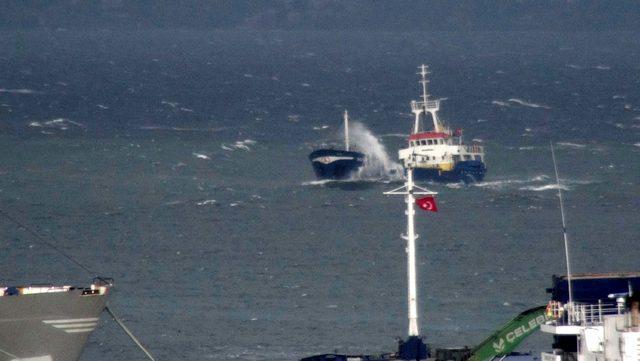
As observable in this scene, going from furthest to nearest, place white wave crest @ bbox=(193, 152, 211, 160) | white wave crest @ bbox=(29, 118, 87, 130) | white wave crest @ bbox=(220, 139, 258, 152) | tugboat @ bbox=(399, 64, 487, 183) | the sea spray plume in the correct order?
white wave crest @ bbox=(29, 118, 87, 130)
white wave crest @ bbox=(220, 139, 258, 152)
white wave crest @ bbox=(193, 152, 211, 160)
the sea spray plume
tugboat @ bbox=(399, 64, 487, 183)

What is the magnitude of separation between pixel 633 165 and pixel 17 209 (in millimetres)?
47251

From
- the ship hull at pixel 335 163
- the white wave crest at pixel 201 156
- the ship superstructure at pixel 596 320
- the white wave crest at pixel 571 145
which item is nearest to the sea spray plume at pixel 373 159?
the ship hull at pixel 335 163

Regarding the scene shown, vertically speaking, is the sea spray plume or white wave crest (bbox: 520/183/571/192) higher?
the sea spray plume

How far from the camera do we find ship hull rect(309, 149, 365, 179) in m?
143

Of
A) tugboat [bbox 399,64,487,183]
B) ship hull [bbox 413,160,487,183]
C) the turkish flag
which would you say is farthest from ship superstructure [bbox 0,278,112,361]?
ship hull [bbox 413,160,487,183]

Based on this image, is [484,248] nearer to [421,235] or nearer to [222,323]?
[421,235]

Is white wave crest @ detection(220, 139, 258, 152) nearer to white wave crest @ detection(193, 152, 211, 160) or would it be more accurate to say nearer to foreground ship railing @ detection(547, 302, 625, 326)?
white wave crest @ detection(193, 152, 211, 160)

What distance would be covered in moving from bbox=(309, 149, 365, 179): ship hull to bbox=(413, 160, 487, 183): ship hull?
4374mm

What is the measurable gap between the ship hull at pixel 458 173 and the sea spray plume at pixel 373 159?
4515 mm

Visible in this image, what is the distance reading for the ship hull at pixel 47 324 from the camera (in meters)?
58.5

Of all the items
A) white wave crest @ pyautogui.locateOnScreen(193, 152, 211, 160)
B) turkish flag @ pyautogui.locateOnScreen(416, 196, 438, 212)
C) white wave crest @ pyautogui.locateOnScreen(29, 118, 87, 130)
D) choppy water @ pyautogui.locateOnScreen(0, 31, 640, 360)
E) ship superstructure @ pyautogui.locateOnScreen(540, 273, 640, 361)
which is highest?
white wave crest @ pyautogui.locateOnScreen(29, 118, 87, 130)

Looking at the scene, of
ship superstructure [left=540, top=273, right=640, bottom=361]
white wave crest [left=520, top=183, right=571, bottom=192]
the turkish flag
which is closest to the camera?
ship superstructure [left=540, top=273, right=640, bottom=361]

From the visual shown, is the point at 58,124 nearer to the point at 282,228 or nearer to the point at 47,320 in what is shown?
the point at 282,228

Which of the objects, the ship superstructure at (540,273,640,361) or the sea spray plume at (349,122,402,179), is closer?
the ship superstructure at (540,273,640,361)
